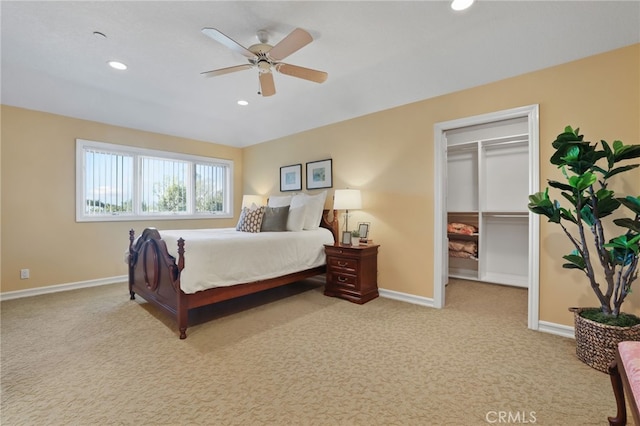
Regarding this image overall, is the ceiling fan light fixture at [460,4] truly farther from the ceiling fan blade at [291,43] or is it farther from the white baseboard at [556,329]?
the white baseboard at [556,329]

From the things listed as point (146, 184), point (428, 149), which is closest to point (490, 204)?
point (428, 149)

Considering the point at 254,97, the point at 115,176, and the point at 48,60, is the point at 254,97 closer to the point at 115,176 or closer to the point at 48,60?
the point at 48,60

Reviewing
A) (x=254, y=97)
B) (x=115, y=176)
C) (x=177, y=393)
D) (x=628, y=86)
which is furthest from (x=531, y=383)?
(x=115, y=176)

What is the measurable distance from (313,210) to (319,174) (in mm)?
672

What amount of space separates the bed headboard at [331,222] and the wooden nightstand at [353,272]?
53cm

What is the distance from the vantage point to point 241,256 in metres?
2.98

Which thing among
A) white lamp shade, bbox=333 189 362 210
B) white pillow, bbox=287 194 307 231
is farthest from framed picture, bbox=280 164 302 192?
white lamp shade, bbox=333 189 362 210

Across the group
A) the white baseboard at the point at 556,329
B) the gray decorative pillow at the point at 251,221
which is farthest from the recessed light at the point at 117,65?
the white baseboard at the point at 556,329

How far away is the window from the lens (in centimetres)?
421

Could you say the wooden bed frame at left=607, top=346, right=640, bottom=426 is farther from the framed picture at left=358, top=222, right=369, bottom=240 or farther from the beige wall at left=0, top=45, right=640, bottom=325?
the framed picture at left=358, top=222, right=369, bottom=240

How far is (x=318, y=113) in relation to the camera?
4250 mm

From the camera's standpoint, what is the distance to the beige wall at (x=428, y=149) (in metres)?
2.38

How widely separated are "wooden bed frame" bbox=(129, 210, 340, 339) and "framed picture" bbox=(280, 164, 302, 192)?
1763mm

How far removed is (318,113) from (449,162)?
8.64ft
